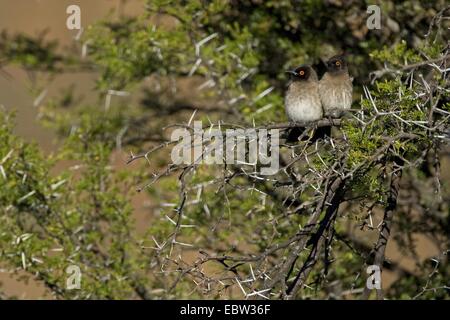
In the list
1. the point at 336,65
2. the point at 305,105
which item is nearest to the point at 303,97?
the point at 305,105

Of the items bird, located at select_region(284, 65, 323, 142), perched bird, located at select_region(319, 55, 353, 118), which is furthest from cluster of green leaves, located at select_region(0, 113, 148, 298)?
perched bird, located at select_region(319, 55, 353, 118)

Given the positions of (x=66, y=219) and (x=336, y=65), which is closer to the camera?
(x=336, y=65)

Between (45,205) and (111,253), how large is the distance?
2.07 feet

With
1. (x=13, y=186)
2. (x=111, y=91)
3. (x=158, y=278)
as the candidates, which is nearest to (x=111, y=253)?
(x=158, y=278)

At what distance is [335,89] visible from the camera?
Answer: 626 centimetres

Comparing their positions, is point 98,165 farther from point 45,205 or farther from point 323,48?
point 323,48

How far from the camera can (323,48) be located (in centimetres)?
756

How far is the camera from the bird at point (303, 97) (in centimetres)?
629

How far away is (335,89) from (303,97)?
23 centimetres

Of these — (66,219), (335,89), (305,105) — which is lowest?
(66,219)

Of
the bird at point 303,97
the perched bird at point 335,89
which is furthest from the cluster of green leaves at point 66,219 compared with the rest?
the perched bird at point 335,89

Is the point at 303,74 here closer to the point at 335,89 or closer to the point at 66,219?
the point at 335,89

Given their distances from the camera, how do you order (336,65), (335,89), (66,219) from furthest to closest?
1. (66,219)
2. (336,65)
3. (335,89)

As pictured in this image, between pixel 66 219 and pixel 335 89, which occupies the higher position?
pixel 335 89
